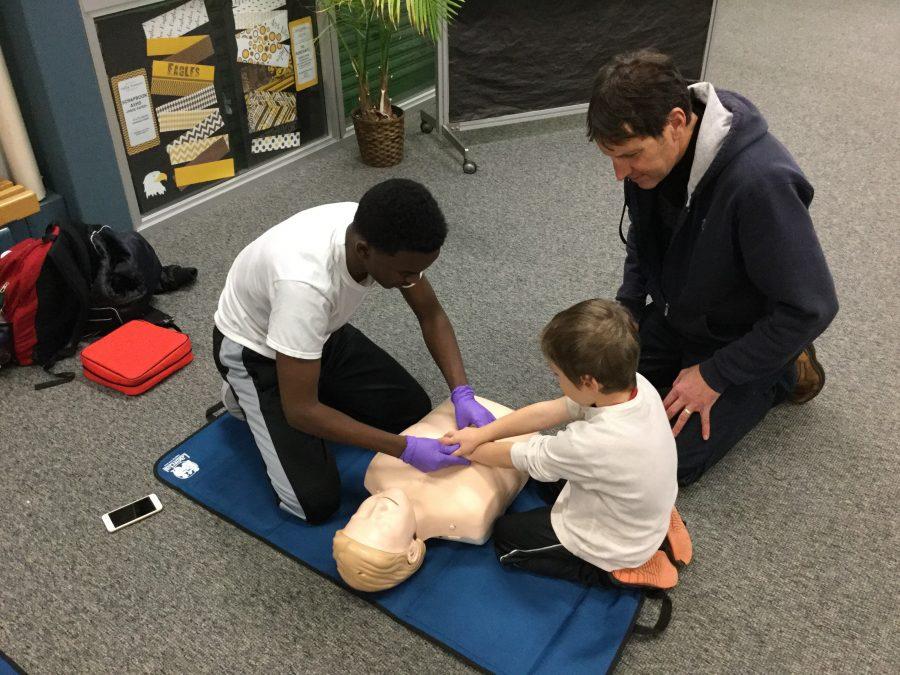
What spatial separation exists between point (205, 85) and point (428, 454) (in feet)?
6.45

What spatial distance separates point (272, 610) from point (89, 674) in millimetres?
369

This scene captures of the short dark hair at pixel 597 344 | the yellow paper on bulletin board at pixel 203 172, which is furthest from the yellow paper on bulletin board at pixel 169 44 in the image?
the short dark hair at pixel 597 344

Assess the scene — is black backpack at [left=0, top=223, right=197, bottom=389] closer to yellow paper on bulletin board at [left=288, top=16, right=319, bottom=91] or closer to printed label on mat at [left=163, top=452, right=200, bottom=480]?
printed label on mat at [left=163, top=452, right=200, bottom=480]

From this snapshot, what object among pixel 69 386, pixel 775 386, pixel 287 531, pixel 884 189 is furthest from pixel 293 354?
pixel 884 189

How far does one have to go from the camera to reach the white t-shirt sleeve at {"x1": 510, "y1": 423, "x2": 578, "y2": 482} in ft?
4.96

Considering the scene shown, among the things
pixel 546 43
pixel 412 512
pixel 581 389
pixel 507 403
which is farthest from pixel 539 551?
pixel 546 43

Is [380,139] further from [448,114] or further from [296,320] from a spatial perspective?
[296,320]

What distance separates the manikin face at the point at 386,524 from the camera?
5.38 feet

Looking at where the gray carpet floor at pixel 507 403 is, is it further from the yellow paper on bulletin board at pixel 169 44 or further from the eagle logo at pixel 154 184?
the yellow paper on bulletin board at pixel 169 44

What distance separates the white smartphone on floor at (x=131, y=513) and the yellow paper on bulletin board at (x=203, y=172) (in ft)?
5.16

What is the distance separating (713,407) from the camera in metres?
1.93

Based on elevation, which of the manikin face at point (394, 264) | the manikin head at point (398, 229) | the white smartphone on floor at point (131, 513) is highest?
the manikin head at point (398, 229)

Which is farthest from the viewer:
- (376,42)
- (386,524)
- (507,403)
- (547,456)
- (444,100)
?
(376,42)

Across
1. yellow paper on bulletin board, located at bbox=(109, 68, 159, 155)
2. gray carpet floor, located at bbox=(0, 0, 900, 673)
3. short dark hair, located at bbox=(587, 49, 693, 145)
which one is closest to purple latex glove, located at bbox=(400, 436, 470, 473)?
gray carpet floor, located at bbox=(0, 0, 900, 673)
